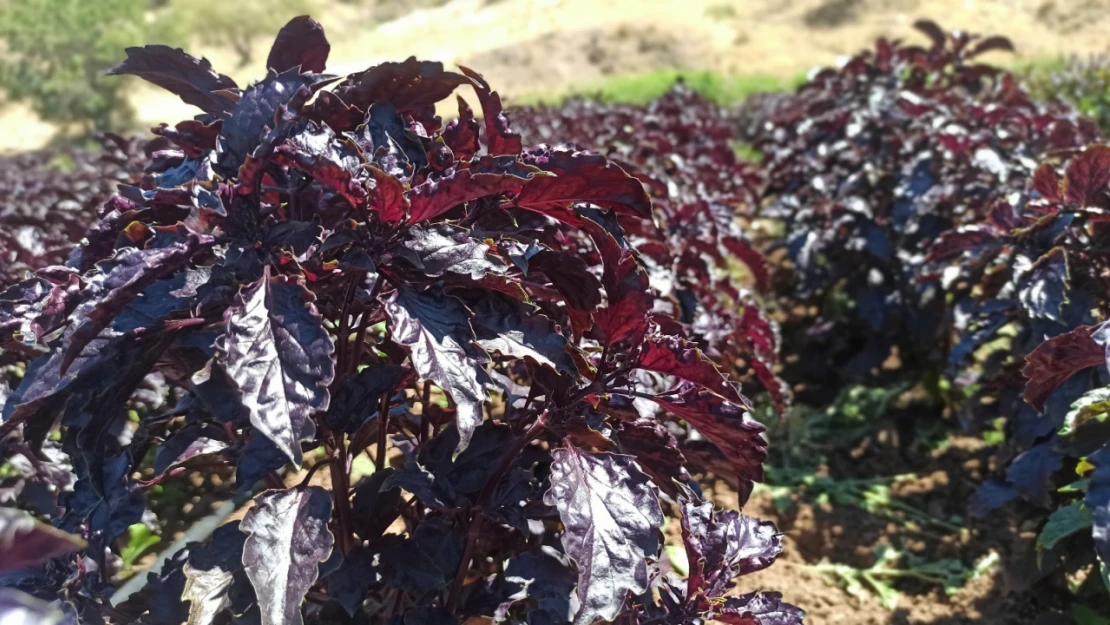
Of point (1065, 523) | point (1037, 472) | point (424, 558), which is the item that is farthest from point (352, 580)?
point (1037, 472)

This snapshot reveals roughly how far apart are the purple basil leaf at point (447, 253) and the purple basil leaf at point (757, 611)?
2.14ft

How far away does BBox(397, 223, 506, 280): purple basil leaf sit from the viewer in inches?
42.0

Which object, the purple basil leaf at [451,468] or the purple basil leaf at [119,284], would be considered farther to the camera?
the purple basil leaf at [451,468]

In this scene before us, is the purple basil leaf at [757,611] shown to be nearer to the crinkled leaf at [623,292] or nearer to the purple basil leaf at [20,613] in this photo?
the crinkled leaf at [623,292]

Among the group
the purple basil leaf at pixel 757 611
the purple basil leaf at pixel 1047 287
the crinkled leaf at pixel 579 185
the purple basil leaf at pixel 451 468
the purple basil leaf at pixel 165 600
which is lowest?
the purple basil leaf at pixel 165 600

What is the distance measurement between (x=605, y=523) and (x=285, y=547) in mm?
414

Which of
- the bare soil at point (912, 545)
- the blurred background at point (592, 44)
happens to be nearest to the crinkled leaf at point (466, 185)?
the bare soil at point (912, 545)

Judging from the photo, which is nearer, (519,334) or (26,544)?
(26,544)

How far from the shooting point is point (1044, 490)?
2047mm

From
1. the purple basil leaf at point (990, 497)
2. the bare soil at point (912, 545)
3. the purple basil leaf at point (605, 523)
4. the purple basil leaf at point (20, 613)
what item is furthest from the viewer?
the bare soil at point (912, 545)

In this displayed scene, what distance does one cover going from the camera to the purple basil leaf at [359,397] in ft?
3.84

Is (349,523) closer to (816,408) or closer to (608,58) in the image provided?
(816,408)

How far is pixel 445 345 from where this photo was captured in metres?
1.03

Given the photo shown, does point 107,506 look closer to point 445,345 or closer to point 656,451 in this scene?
point 445,345
